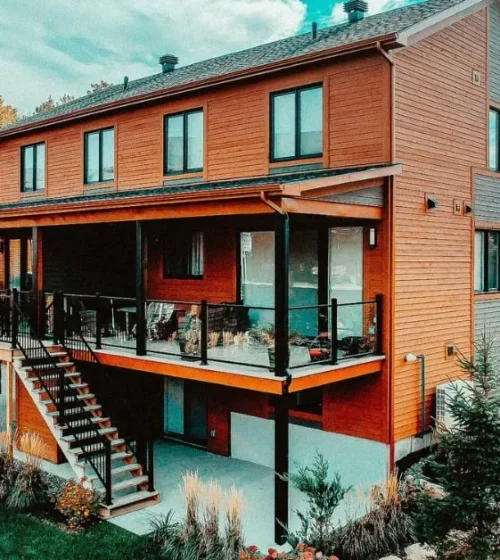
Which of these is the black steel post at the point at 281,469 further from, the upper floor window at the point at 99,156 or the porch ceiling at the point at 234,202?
the upper floor window at the point at 99,156

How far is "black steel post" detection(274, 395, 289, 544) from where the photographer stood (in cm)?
1024

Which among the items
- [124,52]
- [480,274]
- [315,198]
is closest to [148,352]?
[315,198]

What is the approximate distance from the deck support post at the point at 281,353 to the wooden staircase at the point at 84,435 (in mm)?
2990

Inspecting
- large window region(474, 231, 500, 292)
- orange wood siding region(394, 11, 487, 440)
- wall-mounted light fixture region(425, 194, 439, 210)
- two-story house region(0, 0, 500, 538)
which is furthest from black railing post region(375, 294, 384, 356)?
large window region(474, 231, 500, 292)

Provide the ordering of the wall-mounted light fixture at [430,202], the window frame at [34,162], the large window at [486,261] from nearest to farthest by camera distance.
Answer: the wall-mounted light fixture at [430,202]
the large window at [486,261]
the window frame at [34,162]

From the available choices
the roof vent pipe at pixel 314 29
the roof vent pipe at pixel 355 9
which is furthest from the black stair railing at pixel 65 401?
the roof vent pipe at pixel 355 9

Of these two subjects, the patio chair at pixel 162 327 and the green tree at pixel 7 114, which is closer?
the patio chair at pixel 162 327

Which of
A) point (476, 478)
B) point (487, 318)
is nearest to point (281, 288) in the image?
point (476, 478)

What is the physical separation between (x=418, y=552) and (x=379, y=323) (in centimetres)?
408

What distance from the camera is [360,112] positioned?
40.8ft

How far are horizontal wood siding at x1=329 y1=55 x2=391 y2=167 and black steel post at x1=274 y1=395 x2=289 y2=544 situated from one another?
4989mm

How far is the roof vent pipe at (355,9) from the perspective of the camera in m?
16.3

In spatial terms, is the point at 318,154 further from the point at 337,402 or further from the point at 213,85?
the point at 337,402

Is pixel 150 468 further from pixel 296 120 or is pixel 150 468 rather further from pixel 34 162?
pixel 34 162
